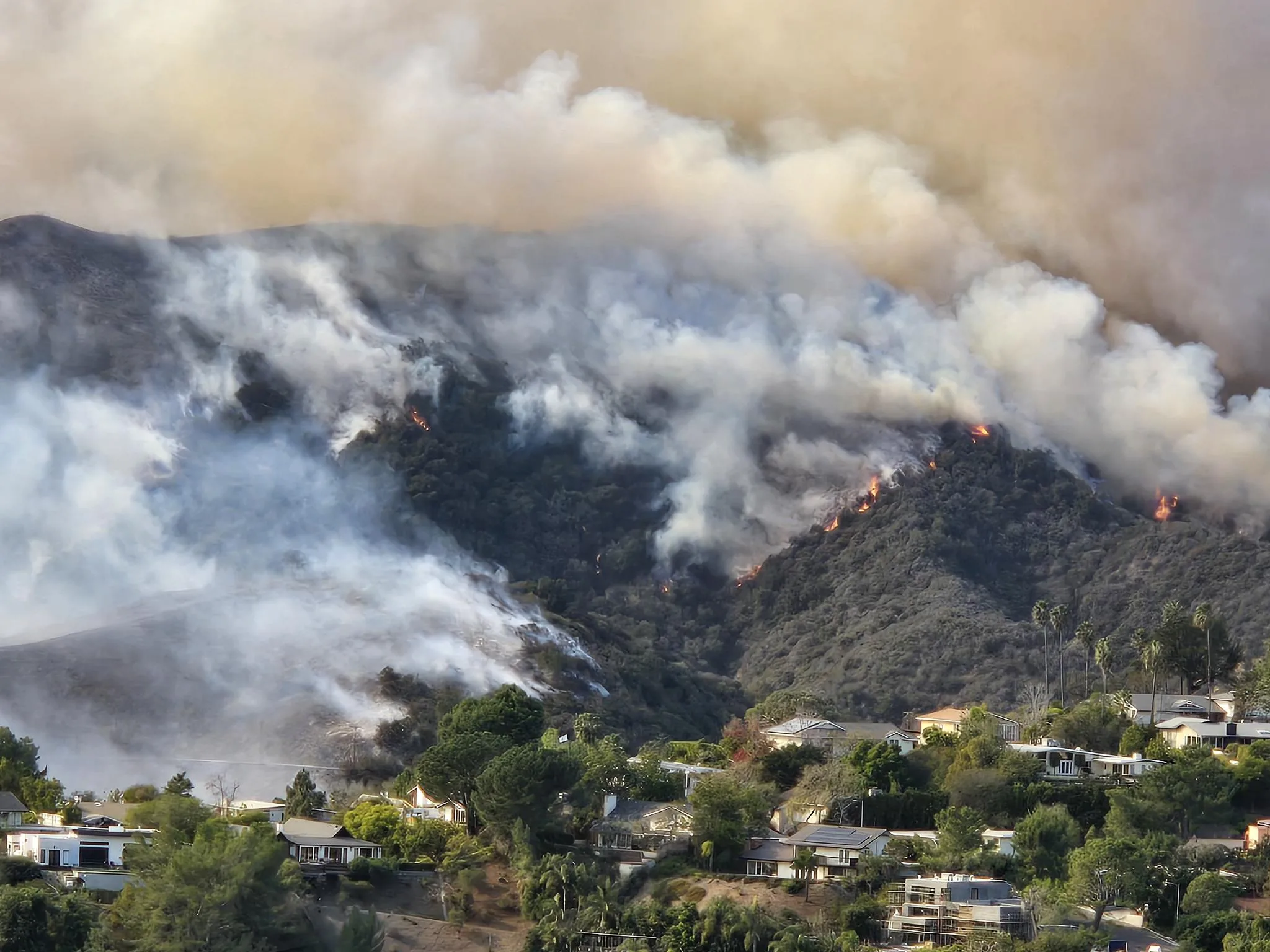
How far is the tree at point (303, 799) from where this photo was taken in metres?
134

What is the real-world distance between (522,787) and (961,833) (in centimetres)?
2377

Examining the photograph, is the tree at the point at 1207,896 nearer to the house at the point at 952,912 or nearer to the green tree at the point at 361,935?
the house at the point at 952,912

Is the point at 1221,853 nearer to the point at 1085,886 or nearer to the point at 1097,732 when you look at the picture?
the point at 1085,886

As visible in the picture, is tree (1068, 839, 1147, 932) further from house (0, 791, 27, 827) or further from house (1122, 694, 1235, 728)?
house (0, 791, 27, 827)

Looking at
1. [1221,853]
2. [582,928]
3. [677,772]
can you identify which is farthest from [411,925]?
[1221,853]

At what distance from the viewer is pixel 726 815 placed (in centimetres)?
12294

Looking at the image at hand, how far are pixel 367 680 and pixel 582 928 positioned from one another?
9033cm

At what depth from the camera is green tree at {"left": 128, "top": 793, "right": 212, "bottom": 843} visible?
108m

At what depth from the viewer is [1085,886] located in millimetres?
113500

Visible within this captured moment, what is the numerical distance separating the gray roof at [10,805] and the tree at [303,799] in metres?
16.2

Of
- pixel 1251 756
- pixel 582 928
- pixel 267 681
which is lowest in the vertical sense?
pixel 582 928

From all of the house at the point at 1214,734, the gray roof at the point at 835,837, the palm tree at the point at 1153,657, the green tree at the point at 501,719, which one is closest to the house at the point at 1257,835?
the house at the point at 1214,734

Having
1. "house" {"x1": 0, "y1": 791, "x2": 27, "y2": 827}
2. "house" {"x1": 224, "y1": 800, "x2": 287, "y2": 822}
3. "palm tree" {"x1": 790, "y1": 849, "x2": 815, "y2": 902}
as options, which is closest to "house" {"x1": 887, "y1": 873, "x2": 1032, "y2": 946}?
"palm tree" {"x1": 790, "y1": 849, "x2": 815, "y2": 902}

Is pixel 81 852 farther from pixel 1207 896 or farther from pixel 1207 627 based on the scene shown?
pixel 1207 627
